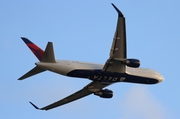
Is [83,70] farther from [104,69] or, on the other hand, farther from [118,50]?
[118,50]

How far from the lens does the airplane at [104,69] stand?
62594mm

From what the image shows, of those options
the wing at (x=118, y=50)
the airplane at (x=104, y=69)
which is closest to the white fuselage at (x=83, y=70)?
the airplane at (x=104, y=69)

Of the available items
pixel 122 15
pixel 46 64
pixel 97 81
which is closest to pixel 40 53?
pixel 46 64

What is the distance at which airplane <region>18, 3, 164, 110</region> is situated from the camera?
62594mm

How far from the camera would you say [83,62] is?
226ft

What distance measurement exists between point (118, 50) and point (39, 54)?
1088 centimetres

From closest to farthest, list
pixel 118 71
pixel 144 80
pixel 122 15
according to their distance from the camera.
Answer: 1. pixel 122 15
2. pixel 118 71
3. pixel 144 80

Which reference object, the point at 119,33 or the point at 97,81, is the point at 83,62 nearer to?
the point at 97,81

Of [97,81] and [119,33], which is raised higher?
[119,33]

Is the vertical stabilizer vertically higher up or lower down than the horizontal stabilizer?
higher up

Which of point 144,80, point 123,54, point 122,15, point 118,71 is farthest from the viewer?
point 144,80

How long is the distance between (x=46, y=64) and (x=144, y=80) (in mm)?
15360

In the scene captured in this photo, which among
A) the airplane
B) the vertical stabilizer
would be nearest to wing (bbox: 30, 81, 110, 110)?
the airplane

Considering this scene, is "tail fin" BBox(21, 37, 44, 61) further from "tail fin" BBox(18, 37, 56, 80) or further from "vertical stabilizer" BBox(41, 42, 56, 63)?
"vertical stabilizer" BBox(41, 42, 56, 63)
